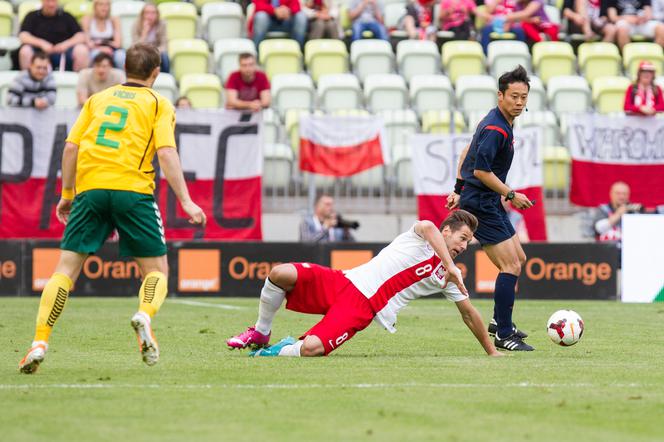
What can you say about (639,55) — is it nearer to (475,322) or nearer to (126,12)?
(126,12)

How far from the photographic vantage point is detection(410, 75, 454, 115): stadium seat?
20859 mm

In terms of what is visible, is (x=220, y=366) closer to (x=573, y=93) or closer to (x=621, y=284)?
(x=621, y=284)

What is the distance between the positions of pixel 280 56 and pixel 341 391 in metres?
14.4

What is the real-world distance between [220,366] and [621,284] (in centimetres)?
1020

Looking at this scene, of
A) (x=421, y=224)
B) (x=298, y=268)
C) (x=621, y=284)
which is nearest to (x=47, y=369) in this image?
(x=298, y=268)

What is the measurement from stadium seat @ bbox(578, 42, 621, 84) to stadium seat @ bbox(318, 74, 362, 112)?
4.37 m

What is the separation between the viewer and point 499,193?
10562 mm

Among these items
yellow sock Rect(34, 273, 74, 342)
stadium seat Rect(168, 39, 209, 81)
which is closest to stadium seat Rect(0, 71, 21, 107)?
stadium seat Rect(168, 39, 209, 81)

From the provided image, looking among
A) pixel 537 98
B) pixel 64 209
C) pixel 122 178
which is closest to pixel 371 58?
pixel 537 98

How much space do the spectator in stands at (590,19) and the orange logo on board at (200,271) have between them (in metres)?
9.00

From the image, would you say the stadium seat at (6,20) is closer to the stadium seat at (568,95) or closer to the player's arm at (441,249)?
the stadium seat at (568,95)

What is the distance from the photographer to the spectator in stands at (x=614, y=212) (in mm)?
18469

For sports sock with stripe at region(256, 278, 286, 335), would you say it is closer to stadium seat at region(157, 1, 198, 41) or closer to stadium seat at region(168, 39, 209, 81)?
stadium seat at region(168, 39, 209, 81)

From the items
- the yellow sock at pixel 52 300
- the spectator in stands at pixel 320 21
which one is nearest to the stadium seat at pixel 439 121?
the spectator in stands at pixel 320 21
